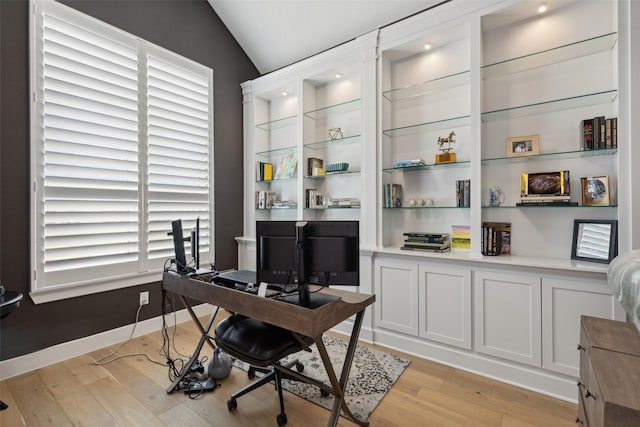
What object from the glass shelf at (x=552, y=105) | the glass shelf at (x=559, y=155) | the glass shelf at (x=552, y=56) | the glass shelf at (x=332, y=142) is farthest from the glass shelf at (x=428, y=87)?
the glass shelf at (x=559, y=155)

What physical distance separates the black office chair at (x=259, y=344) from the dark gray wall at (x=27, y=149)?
1497mm

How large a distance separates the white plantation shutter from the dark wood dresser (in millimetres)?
3134

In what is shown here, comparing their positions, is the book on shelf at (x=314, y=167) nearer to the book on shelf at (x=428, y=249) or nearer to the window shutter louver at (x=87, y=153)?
the book on shelf at (x=428, y=249)

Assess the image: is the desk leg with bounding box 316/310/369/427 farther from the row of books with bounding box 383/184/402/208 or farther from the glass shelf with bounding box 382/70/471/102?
the glass shelf with bounding box 382/70/471/102

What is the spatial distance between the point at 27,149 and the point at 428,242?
10.3 ft

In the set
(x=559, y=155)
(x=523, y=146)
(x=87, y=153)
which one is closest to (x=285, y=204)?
(x=87, y=153)

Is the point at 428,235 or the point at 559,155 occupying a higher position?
the point at 559,155

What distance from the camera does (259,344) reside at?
5.18 feet

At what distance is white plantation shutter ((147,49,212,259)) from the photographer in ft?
9.30

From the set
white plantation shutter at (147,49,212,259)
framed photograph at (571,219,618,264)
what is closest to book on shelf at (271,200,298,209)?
white plantation shutter at (147,49,212,259)

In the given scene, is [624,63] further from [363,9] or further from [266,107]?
[266,107]

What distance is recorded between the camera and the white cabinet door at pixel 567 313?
5.84 ft

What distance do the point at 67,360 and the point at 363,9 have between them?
395 centimetres

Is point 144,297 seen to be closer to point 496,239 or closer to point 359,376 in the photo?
point 359,376
